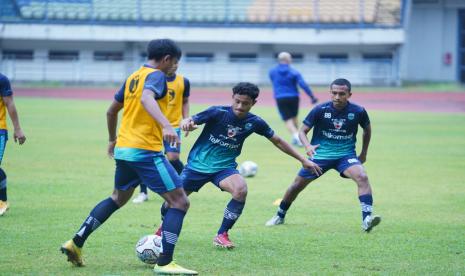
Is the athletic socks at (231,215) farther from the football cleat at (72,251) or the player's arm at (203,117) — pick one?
the football cleat at (72,251)

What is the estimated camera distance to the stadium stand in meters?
48.4

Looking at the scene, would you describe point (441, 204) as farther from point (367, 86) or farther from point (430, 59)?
point (430, 59)

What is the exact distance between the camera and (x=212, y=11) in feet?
163

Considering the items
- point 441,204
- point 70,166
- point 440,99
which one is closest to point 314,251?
point 441,204

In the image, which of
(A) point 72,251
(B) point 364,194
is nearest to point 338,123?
(B) point 364,194

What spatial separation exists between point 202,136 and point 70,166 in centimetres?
807

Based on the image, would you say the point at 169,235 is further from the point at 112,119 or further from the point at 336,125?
the point at 336,125

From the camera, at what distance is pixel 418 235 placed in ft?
32.3

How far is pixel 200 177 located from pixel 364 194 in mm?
2128

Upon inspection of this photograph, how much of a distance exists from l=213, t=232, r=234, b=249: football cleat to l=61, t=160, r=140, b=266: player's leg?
4.82ft

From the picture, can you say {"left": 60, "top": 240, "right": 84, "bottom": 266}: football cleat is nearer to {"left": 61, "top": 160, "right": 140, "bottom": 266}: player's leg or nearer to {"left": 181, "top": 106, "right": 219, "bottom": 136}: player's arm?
{"left": 61, "top": 160, "right": 140, "bottom": 266}: player's leg

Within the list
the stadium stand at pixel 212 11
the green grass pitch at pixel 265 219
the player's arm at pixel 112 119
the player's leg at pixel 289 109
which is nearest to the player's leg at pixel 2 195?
the green grass pitch at pixel 265 219

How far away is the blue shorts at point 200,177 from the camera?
9180mm

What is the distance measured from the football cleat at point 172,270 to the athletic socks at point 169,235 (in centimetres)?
4
